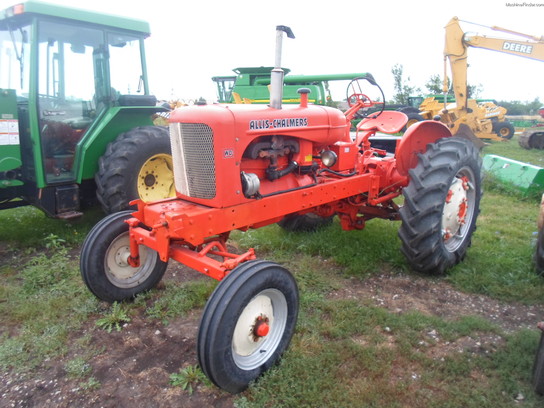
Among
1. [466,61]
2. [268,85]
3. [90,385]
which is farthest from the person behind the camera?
[268,85]

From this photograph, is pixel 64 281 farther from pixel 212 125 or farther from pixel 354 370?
pixel 354 370

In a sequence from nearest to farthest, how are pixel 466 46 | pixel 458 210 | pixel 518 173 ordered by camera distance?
pixel 458 210 < pixel 518 173 < pixel 466 46

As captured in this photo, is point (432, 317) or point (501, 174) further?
point (501, 174)

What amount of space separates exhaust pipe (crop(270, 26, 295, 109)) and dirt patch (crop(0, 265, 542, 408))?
1.67 m

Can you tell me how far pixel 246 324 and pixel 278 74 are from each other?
1.63 meters

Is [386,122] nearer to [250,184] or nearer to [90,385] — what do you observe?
[250,184]

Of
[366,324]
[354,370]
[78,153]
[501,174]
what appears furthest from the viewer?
[501,174]

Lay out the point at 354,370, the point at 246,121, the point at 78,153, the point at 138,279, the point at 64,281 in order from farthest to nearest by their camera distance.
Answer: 1. the point at 78,153
2. the point at 64,281
3. the point at 138,279
4. the point at 246,121
5. the point at 354,370

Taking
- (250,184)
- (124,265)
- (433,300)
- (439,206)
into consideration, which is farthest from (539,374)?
(124,265)

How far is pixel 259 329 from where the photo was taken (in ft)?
8.28

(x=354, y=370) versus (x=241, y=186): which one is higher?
(x=241, y=186)

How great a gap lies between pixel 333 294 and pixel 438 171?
1.38 m

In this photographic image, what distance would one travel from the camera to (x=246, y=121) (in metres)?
2.77

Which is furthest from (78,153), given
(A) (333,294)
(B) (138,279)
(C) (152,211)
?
(A) (333,294)
